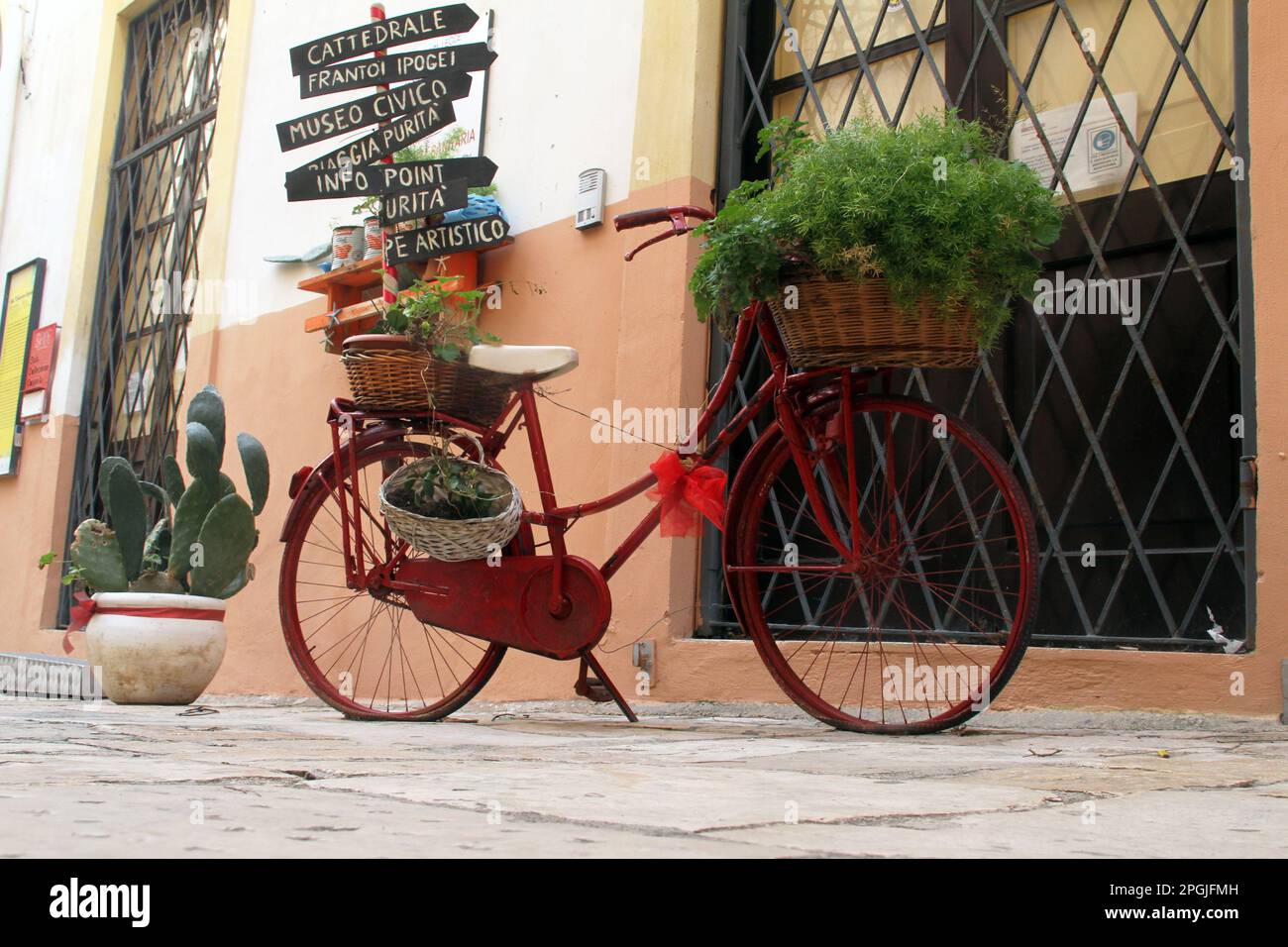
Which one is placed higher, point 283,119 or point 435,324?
point 283,119

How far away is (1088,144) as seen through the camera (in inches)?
141

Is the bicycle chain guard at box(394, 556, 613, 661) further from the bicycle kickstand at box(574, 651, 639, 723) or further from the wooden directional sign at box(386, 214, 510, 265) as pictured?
the wooden directional sign at box(386, 214, 510, 265)

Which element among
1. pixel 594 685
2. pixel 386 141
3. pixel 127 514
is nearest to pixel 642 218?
pixel 594 685

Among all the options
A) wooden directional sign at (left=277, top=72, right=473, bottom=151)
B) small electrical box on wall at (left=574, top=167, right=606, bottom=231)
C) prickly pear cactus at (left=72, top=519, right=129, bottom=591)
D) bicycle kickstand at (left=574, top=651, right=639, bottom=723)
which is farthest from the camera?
small electrical box on wall at (left=574, top=167, right=606, bottom=231)

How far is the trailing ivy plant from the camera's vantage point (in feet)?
8.03

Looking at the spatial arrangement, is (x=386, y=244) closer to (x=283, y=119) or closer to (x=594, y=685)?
(x=594, y=685)

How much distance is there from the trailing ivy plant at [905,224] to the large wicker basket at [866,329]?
3cm

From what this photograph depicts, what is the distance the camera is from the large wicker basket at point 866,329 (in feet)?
8.32

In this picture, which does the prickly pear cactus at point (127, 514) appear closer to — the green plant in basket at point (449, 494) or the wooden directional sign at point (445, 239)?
the wooden directional sign at point (445, 239)

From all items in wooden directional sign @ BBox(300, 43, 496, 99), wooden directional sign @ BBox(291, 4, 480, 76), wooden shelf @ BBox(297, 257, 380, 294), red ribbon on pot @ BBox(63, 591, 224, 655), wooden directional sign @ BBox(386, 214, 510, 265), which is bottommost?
red ribbon on pot @ BBox(63, 591, 224, 655)

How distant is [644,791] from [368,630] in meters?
3.11

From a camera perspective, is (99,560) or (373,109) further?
(373,109)

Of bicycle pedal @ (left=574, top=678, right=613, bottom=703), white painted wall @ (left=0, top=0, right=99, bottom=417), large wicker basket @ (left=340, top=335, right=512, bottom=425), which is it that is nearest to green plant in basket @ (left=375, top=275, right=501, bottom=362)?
large wicker basket @ (left=340, top=335, right=512, bottom=425)

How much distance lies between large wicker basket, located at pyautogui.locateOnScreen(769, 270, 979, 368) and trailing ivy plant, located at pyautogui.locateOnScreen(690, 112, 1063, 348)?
3 centimetres
